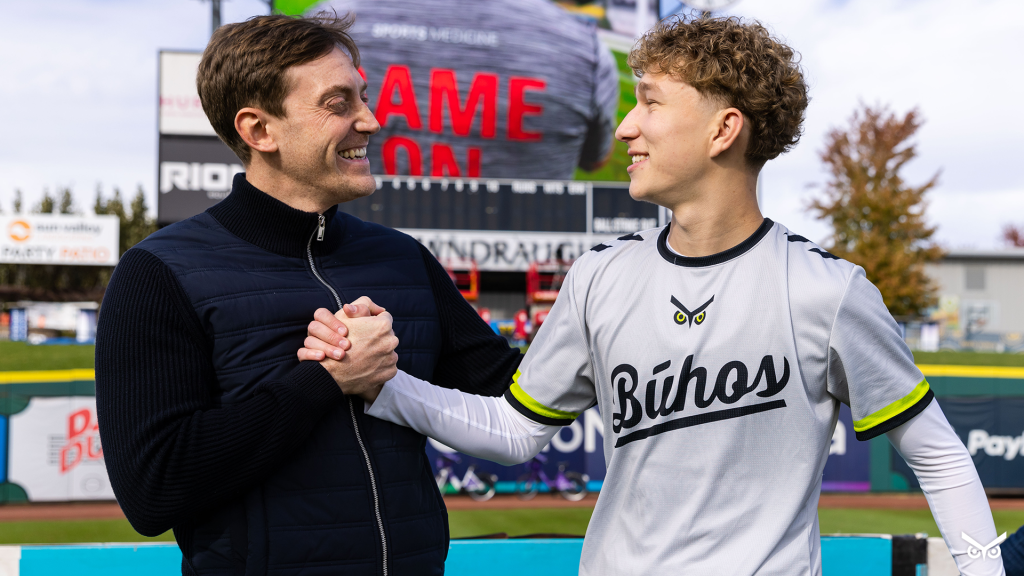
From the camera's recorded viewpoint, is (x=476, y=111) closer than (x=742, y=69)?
No

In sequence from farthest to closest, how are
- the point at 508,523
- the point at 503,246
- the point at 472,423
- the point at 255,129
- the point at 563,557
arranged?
the point at 503,246 → the point at 508,523 → the point at 563,557 → the point at 472,423 → the point at 255,129

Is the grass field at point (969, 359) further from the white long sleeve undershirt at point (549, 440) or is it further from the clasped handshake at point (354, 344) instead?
the clasped handshake at point (354, 344)

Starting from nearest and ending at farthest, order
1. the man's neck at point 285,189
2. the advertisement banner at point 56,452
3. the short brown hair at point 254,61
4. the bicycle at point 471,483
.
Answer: the short brown hair at point 254,61 → the man's neck at point 285,189 → the advertisement banner at point 56,452 → the bicycle at point 471,483

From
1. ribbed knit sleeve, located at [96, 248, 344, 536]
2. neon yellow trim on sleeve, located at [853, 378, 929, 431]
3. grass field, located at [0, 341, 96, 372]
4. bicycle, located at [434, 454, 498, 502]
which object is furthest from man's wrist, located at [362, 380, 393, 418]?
grass field, located at [0, 341, 96, 372]

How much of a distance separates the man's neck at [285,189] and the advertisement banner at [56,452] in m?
9.60

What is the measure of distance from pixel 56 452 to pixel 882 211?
22463mm

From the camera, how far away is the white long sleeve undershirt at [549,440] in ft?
5.08

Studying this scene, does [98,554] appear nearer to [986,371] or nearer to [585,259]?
[585,259]

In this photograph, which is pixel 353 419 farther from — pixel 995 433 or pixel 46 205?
pixel 46 205

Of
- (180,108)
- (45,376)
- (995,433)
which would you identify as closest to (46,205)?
(180,108)

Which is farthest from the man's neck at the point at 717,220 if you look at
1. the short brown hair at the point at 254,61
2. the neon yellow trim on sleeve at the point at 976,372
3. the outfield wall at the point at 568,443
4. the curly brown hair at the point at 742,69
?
the neon yellow trim on sleeve at the point at 976,372

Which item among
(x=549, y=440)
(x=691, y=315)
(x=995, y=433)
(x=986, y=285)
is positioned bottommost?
(x=995, y=433)

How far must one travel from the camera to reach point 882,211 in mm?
24094

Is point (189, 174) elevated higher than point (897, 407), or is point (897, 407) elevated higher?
point (189, 174)
